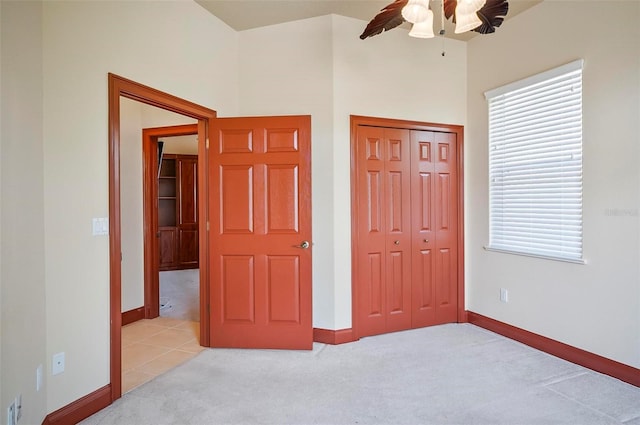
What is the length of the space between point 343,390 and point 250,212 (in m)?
1.58

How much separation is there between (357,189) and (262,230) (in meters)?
0.96

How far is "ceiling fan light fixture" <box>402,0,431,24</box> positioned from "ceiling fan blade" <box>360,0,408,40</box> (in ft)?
0.46

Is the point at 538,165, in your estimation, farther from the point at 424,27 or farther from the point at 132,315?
the point at 132,315

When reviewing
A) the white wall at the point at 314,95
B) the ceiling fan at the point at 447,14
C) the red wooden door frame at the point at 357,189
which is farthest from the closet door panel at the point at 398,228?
the ceiling fan at the point at 447,14

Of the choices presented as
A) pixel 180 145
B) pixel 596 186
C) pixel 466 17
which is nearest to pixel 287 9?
pixel 466 17

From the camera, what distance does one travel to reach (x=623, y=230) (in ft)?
8.23

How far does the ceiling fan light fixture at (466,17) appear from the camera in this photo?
6.71ft

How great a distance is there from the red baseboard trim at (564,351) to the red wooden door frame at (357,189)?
322 mm

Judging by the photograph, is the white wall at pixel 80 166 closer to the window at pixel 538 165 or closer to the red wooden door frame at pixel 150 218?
the red wooden door frame at pixel 150 218

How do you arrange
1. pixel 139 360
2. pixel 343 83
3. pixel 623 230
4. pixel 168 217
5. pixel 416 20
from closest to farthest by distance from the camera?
pixel 416 20 < pixel 623 230 < pixel 139 360 < pixel 343 83 < pixel 168 217

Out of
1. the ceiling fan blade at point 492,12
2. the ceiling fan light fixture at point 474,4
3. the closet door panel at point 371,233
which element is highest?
the ceiling fan blade at point 492,12

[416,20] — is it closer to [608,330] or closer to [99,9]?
[99,9]

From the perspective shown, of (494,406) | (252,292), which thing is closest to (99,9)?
(252,292)

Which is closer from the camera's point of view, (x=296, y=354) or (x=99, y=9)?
(x=99, y=9)
